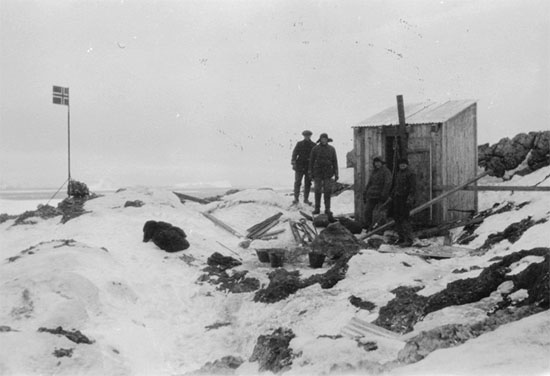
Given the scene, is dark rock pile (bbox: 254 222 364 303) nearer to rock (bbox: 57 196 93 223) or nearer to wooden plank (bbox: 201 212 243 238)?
wooden plank (bbox: 201 212 243 238)

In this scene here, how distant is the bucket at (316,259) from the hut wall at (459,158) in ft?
18.6

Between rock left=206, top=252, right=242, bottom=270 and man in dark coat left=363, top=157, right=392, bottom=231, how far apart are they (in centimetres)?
435

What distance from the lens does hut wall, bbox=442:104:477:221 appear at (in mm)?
14750

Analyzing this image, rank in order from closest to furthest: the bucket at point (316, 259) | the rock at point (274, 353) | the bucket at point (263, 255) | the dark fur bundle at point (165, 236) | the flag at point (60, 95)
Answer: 1. the rock at point (274, 353)
2. the bucket at point (316, 259)
3. the bucket at point (263, 255)
4. the dark fur bundle at point (165, 236)
5. the flag at point (60, 95)

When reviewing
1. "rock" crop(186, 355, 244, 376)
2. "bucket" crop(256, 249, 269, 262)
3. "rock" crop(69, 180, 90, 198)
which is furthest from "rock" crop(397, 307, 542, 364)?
"rock" crop(69, 180, 90, 198)

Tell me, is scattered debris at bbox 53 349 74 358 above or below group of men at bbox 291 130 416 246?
below

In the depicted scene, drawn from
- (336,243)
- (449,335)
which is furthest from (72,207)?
(449,335)

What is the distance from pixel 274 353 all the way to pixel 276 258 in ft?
15.7

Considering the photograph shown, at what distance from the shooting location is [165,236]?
38.6 feet

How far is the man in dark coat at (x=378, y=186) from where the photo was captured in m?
13.6

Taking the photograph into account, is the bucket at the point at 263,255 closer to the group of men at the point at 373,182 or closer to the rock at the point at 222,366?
the group of men at the point at 373,182

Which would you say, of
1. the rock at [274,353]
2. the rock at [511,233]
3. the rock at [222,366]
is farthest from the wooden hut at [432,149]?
the rock at [222,366]

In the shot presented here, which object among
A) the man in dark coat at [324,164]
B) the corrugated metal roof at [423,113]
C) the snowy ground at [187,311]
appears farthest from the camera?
the man in dark coat at [324,164]

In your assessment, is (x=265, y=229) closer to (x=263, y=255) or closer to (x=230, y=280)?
(x=263, y=255)
